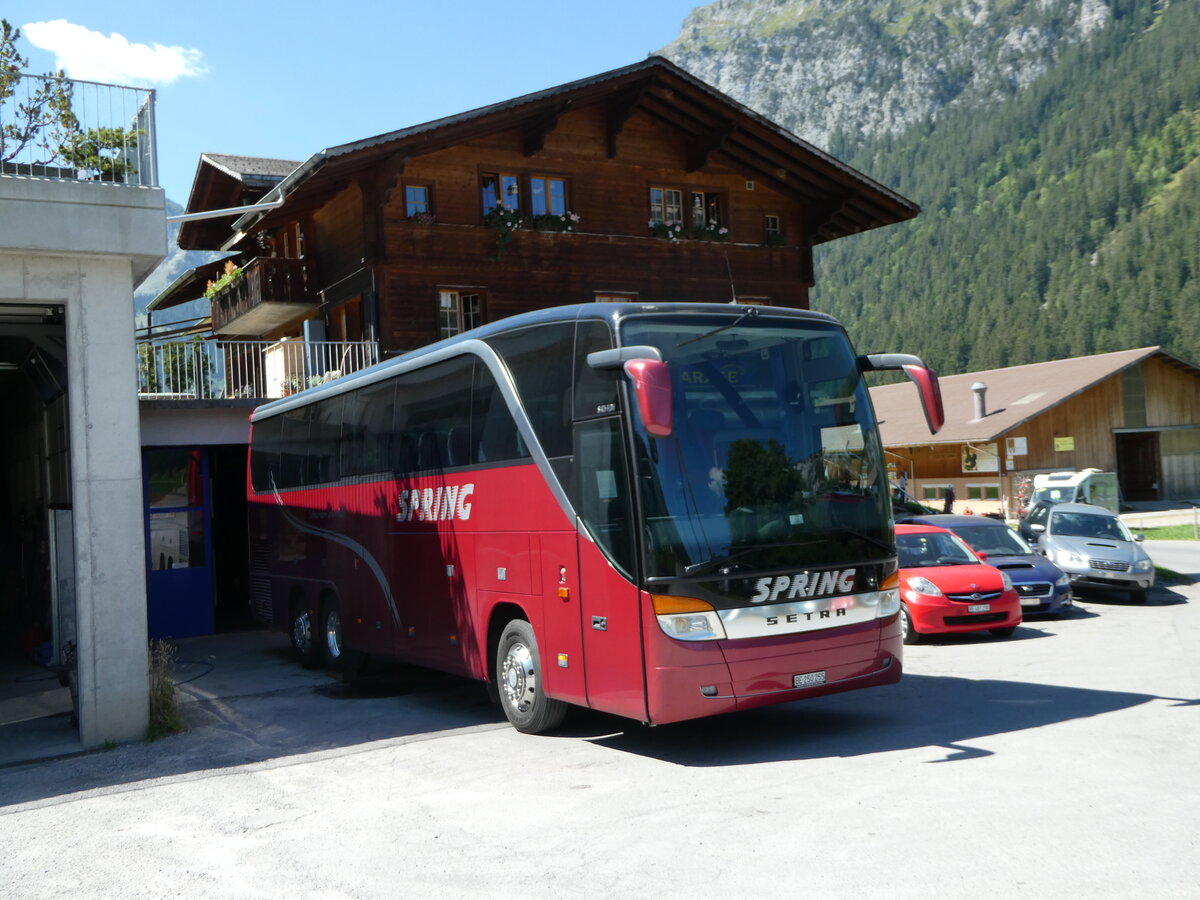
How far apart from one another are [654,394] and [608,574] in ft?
6.17

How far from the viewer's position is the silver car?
19.4m

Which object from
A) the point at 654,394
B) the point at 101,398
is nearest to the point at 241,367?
the point at 101,398

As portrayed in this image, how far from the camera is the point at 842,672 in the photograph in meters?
9.41

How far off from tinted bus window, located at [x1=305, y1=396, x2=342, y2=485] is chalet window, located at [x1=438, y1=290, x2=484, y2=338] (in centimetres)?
862

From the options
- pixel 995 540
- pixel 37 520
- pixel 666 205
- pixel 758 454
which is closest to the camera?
pixel 758 454

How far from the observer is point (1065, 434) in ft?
168

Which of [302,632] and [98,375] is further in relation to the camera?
[302,632]

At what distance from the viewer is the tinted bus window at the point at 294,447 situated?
16359mm

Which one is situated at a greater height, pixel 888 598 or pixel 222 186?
pixel 222 186

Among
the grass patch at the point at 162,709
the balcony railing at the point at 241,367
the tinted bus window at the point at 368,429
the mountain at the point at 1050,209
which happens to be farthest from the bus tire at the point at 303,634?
the mountain at the point at 1050,209

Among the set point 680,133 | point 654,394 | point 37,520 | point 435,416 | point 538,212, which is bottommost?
point 37,520

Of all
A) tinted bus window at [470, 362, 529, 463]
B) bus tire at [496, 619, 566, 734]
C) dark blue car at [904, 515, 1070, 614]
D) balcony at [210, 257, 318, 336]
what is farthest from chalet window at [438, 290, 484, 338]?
bus tire at [496, 619, 566, 734]

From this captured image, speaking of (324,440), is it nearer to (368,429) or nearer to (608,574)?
(368,429)

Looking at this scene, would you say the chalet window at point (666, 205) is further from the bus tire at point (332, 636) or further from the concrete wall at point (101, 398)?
the concrete wall at point (101, 398)
